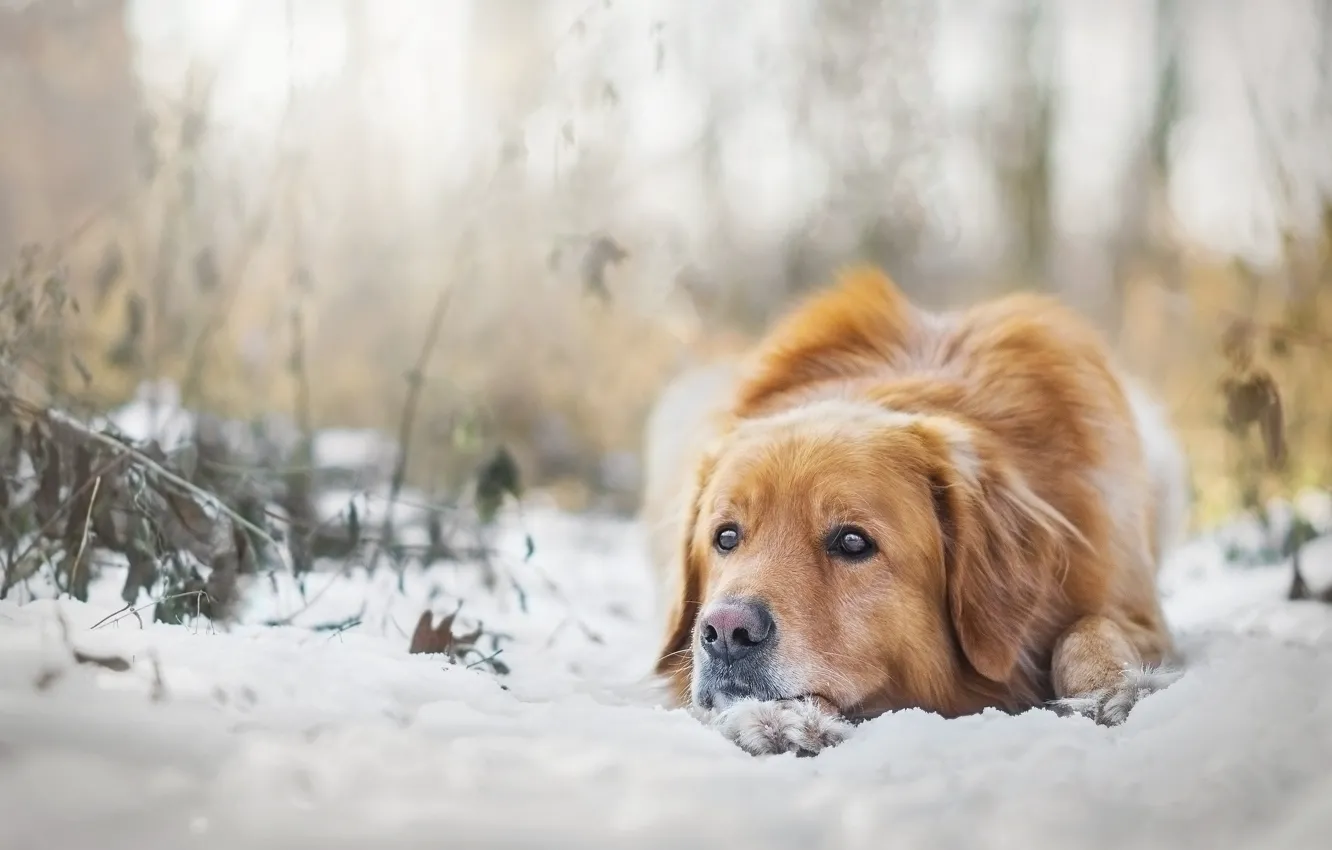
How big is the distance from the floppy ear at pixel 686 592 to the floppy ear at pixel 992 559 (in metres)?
0.70

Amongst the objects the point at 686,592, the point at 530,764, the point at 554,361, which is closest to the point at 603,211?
the point at 554,361

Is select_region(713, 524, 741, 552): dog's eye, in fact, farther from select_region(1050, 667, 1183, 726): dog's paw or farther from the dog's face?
select_region(1050, 667, 1183, 726): dog's paw

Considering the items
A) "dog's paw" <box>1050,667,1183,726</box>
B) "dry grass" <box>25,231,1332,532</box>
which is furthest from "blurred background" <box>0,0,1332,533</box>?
"dog's paw" <box>1050,667,1183,726</box>

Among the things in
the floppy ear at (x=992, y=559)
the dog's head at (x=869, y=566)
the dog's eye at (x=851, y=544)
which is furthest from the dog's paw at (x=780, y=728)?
the floppy ear at (x=992, y=559)

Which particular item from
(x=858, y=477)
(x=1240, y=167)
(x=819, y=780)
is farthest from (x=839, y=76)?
(x=819, y=780)

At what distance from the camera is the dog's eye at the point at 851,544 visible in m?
2.72

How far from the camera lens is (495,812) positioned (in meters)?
1.58

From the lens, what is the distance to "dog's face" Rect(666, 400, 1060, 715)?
99.7 inches

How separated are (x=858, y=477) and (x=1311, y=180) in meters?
2.38

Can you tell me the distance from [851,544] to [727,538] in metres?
0.35

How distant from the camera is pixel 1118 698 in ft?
8.08

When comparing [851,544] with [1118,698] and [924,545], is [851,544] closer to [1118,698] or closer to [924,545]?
[924,545]

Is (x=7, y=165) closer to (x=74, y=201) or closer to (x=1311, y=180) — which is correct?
(x=74, y=201)

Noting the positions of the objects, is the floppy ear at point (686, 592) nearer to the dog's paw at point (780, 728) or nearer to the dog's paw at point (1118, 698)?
the dog's paw at point (780, 728)
